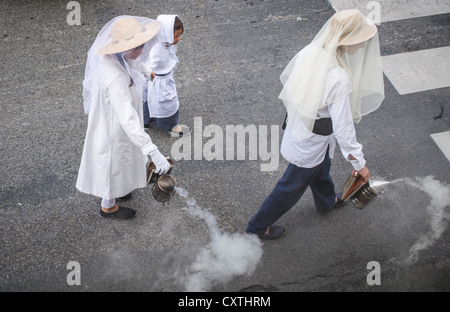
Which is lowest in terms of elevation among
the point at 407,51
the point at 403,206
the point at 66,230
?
the point at 66,230

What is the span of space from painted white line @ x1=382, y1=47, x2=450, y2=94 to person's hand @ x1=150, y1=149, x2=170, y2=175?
11.3 feet

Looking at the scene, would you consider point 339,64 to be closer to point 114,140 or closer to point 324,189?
point 324,189

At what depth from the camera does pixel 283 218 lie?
436 cm

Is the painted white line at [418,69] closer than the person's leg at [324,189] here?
No

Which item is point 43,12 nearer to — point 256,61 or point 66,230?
point 256,61

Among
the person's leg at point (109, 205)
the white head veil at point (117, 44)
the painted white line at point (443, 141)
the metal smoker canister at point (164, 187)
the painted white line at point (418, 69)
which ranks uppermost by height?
the white head veil at point (117, 44)

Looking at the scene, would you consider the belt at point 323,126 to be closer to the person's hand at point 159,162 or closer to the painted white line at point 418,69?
the person's hand at point 159,162

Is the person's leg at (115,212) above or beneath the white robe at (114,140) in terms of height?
beneath

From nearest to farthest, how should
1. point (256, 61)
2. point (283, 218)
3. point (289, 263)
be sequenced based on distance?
1. point (289, 263)
2. point (283, 218)
3. point (256, 61)

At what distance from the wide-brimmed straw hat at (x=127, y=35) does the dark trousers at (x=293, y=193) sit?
1543 mm

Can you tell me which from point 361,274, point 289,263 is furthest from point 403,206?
point 289,263

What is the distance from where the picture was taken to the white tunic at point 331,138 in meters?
3.12

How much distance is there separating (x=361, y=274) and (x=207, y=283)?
1.33m

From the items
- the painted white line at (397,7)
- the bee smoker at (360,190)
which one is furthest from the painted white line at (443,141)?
the painted white line at (397,7)
